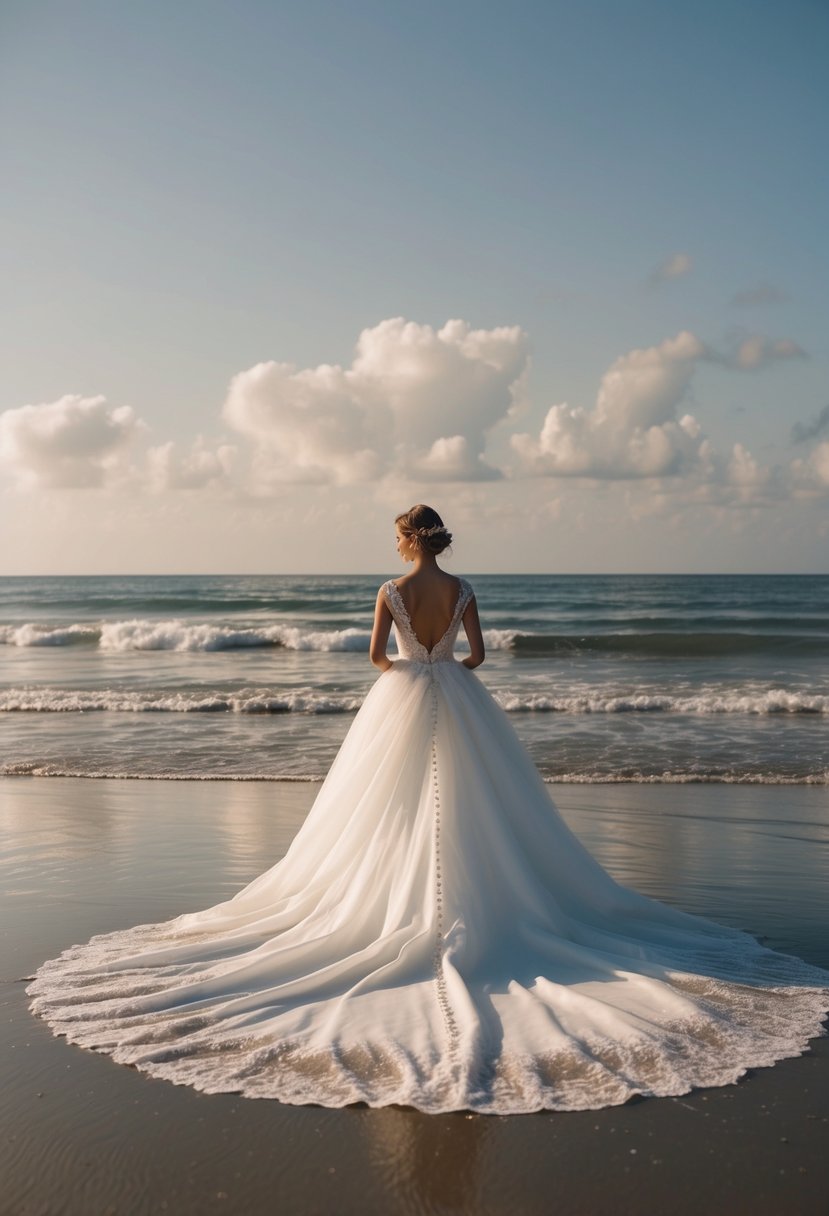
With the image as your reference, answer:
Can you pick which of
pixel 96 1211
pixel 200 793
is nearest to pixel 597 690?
pixel 200 793

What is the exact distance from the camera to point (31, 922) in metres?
5.91

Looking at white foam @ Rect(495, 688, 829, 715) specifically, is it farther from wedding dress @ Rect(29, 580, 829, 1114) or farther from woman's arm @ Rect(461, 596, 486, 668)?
wedding dress @ Rect(29, 580, 829, 1114)

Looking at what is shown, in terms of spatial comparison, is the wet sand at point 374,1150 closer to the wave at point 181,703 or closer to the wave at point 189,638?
the wave at point 181,703

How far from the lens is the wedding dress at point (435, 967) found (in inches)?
148

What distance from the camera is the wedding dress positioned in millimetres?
3764

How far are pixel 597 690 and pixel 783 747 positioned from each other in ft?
18.5

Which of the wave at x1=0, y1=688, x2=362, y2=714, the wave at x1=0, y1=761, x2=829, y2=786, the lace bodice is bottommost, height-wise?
the wave at x1=0, y1=761, x2=829, y2=786

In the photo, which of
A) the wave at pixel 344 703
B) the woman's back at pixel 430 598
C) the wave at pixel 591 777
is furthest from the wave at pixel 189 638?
the woman's back at pixel 430 598

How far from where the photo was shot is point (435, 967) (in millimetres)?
4531

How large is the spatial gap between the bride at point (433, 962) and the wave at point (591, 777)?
521 cm

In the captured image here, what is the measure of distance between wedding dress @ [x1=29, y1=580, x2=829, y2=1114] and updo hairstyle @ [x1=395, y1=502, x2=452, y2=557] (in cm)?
29

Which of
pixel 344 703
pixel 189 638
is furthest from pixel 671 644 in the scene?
pixel 344 703

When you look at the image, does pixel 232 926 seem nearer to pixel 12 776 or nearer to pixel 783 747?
pixel 12 776

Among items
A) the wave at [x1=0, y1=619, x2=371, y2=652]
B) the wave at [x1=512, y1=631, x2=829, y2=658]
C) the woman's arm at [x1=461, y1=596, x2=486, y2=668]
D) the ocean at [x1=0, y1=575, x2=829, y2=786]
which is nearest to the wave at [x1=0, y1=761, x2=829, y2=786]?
the ocean at [x1=0, y1=575, x2=829, y2=786]
